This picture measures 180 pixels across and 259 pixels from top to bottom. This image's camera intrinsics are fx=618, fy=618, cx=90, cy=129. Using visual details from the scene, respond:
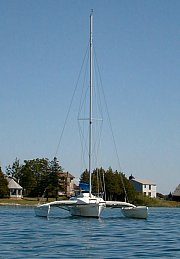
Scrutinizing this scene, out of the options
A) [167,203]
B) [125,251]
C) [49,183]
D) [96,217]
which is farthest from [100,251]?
[167,203]

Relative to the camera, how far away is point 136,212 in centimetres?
5559

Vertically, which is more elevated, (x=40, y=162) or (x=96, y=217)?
(x=40, y=162)

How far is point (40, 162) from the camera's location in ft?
496

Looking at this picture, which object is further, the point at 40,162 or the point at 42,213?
the point at 40,162

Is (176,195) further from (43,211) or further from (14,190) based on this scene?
(43,211)

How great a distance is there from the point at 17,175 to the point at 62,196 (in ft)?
69.6

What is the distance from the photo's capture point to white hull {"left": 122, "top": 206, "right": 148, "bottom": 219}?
180 ft

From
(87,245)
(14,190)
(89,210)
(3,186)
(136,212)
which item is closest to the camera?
(87,245)

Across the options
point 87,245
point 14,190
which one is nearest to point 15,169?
point 14,190

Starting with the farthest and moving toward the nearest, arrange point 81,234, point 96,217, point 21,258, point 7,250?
point 96,217 < point 81,234 < point 7,250 < point 21,258

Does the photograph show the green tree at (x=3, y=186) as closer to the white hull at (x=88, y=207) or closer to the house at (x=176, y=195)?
the house at (x=176, y=195)

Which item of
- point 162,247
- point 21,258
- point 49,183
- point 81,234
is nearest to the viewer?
point 21,258

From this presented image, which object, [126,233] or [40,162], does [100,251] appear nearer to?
[126,233]

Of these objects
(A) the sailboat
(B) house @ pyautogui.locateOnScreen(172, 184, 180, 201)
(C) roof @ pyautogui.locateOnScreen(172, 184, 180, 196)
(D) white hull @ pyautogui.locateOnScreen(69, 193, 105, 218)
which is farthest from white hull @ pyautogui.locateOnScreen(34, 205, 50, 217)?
(C) roof @ pyautogui.locateOnScreen(172, 184, 180, 196)
